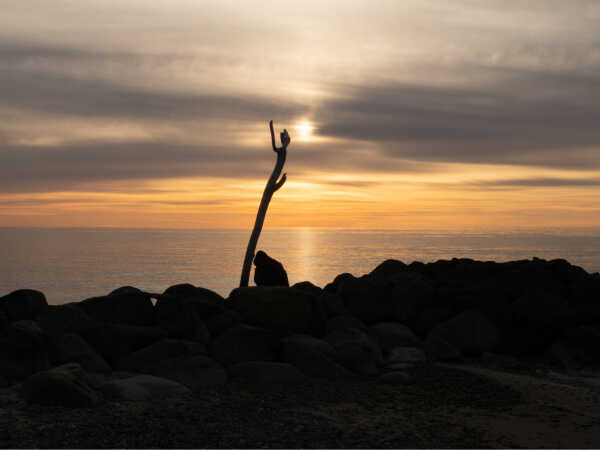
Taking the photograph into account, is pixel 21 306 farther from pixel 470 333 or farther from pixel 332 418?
pixel 470 333

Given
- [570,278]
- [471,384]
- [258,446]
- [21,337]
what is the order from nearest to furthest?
[258,446] < [21,337] < [471,384] < [570,278]

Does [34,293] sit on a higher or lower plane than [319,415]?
higher

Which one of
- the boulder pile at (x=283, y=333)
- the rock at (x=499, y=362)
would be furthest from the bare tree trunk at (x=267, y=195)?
the rock at (x=499, y=362)

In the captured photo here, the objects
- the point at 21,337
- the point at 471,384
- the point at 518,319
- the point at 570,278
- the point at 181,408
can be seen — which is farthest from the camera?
the point at 570,278

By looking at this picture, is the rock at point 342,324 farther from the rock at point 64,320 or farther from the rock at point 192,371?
the rock at point 64,320

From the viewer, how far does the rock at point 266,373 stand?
10469mm

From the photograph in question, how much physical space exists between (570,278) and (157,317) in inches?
468

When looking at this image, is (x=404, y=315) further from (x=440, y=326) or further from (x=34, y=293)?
A: (x=34, y=293)

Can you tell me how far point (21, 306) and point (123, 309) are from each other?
2.16 metres

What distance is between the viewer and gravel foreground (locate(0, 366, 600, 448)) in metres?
7.72

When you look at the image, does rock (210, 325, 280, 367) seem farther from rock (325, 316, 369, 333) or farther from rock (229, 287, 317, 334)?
rock (325, 316, 369, 333)

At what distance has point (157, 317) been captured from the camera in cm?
1279

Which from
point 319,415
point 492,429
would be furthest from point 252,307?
point 492,429

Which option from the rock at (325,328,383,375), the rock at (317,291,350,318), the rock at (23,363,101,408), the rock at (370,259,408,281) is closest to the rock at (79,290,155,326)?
the rock at (325,328,383,375)
